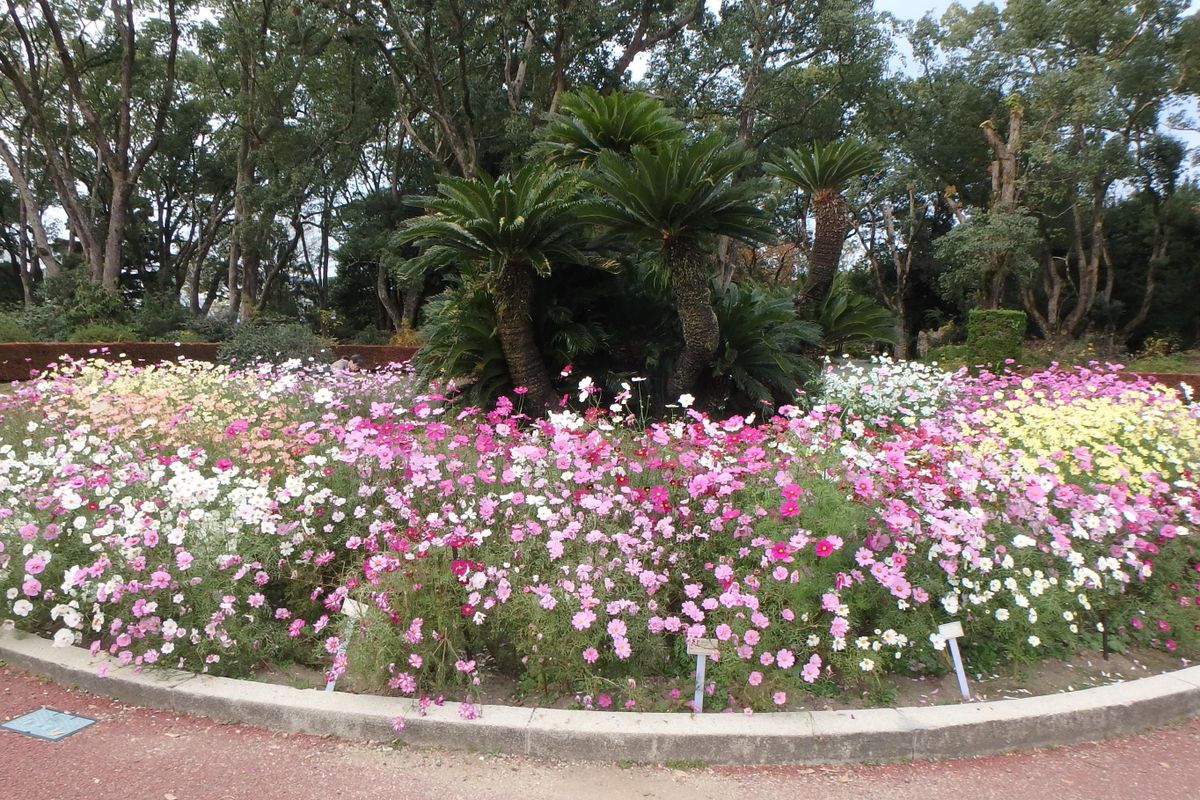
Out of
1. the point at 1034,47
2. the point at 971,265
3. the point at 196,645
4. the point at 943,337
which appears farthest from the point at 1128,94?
the point at 196,645

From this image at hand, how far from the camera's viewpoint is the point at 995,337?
14.2 meters

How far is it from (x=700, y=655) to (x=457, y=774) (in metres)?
0.94

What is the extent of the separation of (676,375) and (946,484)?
3.13 m

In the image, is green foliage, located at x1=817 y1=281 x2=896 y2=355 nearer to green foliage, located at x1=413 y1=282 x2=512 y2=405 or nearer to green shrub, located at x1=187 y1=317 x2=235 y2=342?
green foliage, located at x1=413 y1=282 x2=512 y2=405

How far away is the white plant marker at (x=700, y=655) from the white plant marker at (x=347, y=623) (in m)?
1.31

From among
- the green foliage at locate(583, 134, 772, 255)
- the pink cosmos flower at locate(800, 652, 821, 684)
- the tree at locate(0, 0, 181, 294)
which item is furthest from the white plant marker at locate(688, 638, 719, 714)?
the tree at locate(0, 0, 181, 294)

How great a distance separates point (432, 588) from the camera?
9.57 ft

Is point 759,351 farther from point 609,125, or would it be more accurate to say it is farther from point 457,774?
point 457,774

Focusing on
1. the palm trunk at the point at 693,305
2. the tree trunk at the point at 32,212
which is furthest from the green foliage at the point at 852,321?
the tree trunk at the point at 32,212

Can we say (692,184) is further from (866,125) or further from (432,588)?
(866,125)

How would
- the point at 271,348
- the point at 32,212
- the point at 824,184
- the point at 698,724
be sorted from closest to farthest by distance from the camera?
the point at 698,724
the point at 824,184
the point at 271,348
the point at 32,212

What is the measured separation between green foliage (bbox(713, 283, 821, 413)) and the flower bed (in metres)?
2.26

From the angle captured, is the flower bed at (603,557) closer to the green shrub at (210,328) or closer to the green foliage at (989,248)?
the green foliage at (989,248)

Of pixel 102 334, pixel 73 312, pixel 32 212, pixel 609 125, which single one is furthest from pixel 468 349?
pixel 32 212
